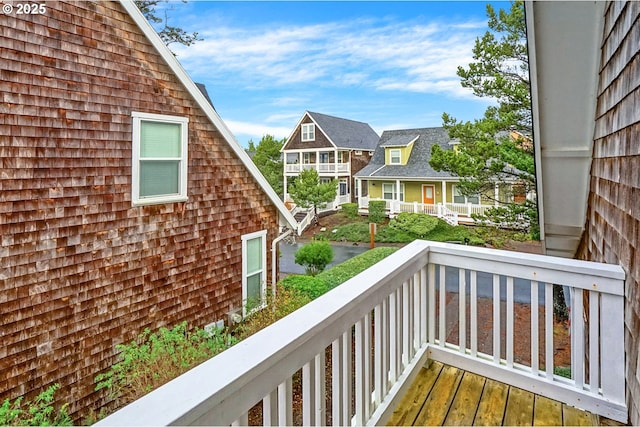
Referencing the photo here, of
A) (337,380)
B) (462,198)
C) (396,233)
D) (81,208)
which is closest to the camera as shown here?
(337,380)

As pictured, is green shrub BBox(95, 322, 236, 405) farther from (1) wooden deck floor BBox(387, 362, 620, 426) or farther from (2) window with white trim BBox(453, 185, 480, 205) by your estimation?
(2) window with white trim BBox(453, 185, 480, 205)

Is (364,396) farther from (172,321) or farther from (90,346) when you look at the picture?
(172,321)

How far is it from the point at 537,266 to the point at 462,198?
4430 mm

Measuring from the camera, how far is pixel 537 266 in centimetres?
135

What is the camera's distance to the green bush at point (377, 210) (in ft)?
21.4

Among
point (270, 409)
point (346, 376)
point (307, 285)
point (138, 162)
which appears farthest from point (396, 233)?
point (270, 409)

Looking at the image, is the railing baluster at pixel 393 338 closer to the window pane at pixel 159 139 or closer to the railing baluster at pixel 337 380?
the railing baluster at pixel 337 380

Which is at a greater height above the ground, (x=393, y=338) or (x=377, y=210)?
(x=377, y=210)

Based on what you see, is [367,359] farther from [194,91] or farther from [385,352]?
[194,91]

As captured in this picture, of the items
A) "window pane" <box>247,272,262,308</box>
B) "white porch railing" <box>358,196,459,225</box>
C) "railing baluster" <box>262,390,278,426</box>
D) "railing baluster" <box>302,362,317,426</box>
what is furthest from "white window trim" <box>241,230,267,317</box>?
"railing baluster" <box>262,390,278,426</box>

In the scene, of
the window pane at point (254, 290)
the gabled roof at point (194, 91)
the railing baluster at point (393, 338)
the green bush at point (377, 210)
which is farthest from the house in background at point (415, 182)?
the railing baluster at point (393, 338)

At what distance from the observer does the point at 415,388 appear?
1.42 m

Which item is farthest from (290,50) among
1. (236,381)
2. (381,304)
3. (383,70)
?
(236,381)

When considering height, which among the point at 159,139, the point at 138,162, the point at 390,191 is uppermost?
the point at 159,139
